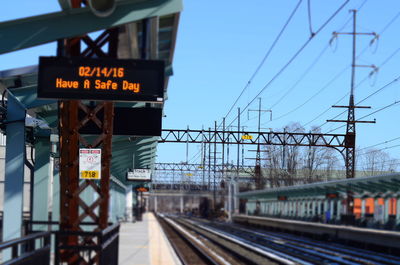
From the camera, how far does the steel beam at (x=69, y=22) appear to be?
11.2 m

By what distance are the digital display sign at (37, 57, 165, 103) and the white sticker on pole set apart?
1.80 meters

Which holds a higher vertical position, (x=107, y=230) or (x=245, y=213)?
(x=107, y=230)

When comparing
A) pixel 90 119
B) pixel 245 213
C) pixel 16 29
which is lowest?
pixel 245 213

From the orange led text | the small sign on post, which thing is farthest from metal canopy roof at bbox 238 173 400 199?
the orange led text

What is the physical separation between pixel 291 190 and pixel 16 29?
3607cm

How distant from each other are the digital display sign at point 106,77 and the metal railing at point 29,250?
2292 millimetres

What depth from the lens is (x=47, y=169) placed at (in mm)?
19562

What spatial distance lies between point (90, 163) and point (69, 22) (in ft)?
8.84

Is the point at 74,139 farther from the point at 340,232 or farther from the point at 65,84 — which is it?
the point at 340,232

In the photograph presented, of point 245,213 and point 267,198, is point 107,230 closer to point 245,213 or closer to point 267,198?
point 267,198

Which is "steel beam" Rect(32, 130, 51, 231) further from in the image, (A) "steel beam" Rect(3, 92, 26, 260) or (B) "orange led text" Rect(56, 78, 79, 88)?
(B) "orange led text" Rect(56, 78, 79, 88)

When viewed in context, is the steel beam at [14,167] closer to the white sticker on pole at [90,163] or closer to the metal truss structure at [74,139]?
the metal truss structure at [74,139]

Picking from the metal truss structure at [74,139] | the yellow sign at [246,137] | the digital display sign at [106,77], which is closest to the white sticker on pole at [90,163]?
the metal truss structure at [74,139]

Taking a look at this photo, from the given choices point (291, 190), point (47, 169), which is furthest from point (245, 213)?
point (47, 169)
